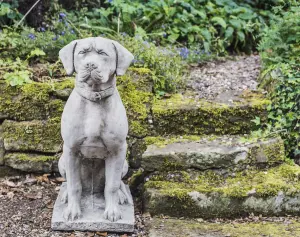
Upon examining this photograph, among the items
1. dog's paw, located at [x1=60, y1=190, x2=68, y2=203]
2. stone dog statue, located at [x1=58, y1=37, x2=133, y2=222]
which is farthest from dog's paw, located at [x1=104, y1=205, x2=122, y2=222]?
dog's paw, located at [x1=60, y1=190, x2=68, y2=203]

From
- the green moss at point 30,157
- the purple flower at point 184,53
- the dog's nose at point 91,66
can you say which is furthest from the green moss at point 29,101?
the purple flower at point 184,53

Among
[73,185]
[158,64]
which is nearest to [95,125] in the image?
[73,185]

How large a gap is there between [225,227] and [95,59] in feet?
5.94

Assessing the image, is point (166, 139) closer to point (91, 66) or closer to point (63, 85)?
point (63, 85)

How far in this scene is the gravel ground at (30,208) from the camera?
14.5 feet

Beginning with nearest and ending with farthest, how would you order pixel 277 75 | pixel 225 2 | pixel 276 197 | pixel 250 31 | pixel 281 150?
pixel 276 197 < pixel 281 150 < pixel 277 75 < pixel 250 31 < pixel 225 2

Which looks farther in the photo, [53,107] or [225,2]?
[225,2]

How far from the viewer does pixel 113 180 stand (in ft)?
14.3

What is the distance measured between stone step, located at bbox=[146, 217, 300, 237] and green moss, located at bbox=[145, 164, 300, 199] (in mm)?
220

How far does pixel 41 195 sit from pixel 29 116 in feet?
2.51

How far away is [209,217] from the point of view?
15.7 ft

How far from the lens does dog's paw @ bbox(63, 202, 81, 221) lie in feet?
14.4

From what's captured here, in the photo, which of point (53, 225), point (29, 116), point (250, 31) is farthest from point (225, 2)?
point (53, 225)

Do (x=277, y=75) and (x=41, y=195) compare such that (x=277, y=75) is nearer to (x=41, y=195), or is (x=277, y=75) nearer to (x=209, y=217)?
(x=209, y=217)
